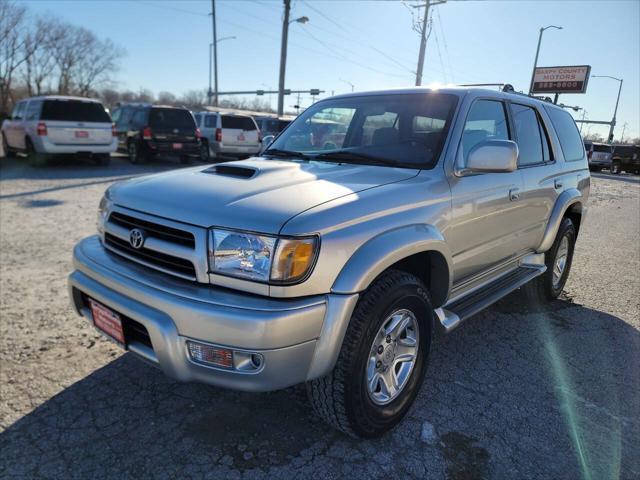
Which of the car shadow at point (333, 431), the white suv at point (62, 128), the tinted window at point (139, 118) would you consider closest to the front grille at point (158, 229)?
the car shadow at point (333, 431)

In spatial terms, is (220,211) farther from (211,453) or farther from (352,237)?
(211,453)

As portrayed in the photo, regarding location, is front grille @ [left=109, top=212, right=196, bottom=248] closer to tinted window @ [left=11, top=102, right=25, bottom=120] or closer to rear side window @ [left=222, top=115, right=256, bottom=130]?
tinted window @ [left=11, top=102, right=25, bottom=120]

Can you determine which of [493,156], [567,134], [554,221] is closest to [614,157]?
[567,134]

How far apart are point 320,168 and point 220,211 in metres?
0.94

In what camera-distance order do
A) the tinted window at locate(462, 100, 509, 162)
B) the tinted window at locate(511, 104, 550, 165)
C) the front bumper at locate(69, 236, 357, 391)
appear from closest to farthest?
1. the front bumper at locate(69, 236, 357, 391)
2. the tinted window at locate(462, 100, 509, 162)
3. the tinted window at locate(511, 104, 550, 165)

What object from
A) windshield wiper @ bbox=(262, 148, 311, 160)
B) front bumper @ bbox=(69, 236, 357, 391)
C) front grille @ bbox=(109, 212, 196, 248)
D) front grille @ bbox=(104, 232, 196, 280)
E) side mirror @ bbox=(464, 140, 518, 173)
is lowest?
front bumper @ bbox=(69, 236, 357, 391)

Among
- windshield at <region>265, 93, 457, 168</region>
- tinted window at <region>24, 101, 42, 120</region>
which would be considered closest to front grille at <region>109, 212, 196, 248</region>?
windshield at <region>265, 93, 457, 168</region>

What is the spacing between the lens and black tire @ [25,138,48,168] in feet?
40.8

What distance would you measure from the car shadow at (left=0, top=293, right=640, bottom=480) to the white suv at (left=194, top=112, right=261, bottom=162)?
12.8 metres

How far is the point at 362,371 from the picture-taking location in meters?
2.18

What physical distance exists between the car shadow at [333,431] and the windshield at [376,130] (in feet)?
5.00

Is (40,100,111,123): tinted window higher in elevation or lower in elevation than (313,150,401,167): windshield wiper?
higher

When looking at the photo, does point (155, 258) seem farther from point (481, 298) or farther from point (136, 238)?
point (481, 298)

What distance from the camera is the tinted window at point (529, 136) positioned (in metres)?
3.67
